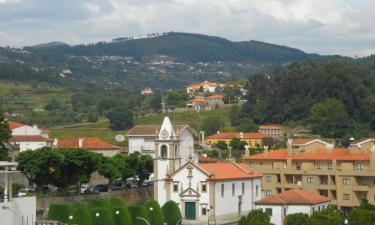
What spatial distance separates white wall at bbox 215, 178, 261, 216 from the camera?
66000mm

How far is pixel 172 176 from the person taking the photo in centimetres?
6712

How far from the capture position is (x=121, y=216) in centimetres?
5438

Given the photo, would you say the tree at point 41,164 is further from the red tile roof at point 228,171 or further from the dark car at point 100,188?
the red tile roof at point 228,171

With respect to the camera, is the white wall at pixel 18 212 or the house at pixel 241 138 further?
the house at pixel 241 138

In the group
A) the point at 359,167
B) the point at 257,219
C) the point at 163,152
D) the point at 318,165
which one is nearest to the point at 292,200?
the point at 257,219

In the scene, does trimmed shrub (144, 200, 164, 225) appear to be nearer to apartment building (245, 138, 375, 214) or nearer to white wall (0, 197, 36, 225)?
apartment building (245, 138, 375, 214)

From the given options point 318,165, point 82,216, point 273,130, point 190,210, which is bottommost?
point 190,210

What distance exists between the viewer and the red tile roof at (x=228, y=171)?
2621 inches

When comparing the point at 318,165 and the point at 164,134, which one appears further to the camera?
the point at 318,165

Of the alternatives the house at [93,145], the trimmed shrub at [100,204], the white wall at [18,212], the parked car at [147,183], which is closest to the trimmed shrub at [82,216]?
the trimmed shrub at [100,204]

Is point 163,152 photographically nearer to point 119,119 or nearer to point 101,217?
point 101,217

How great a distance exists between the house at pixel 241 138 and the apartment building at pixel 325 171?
31.7 metres

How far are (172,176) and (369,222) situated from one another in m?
19.2

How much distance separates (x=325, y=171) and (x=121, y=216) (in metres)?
25.8
